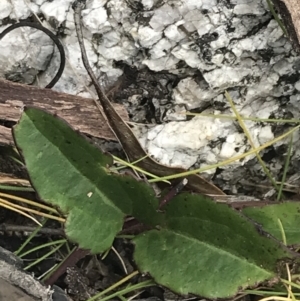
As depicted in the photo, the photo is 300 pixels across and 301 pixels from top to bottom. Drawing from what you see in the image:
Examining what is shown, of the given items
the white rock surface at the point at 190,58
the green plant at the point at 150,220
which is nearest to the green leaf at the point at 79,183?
the green plant at the point at 150,220

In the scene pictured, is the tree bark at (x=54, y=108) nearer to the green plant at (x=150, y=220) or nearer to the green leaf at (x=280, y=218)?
the green plant at (x=150, y=220)

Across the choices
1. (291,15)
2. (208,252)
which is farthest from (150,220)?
(291,15)

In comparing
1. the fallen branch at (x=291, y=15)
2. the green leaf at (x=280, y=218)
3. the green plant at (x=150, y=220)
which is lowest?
the green leaf at (x=280, y=218)

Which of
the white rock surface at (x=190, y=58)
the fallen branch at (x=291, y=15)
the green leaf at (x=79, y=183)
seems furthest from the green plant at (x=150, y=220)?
the fallen branch at (x=291, y=15)

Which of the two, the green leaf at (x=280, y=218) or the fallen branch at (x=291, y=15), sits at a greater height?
the fallen branch at (x=291, y=15)

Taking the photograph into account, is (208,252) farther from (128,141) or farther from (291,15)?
(291,15)
